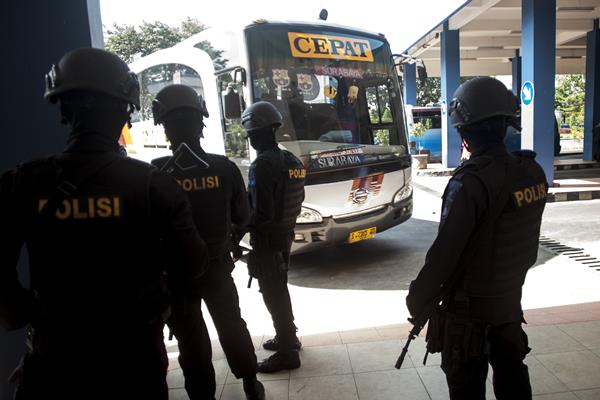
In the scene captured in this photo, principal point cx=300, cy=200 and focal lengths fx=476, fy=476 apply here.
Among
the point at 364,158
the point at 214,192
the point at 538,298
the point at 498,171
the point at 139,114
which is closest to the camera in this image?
the point at 498,171

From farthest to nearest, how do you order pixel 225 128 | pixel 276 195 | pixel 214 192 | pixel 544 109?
Answer: pixel 544 109, pixel 225 128, pixel 276 195, pixel 214 192

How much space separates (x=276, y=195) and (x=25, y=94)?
62.2 inches

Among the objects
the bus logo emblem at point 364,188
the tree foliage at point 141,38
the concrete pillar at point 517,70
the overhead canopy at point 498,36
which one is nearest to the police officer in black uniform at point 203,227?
the bus logo emblem at point 364,188

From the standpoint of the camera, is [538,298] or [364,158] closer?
[538,298]

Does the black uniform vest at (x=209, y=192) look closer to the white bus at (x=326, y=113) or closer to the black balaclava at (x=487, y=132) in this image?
the black balaclava at (x=487, y=132)

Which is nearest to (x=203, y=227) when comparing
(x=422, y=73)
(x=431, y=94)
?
(x=422, y=73)

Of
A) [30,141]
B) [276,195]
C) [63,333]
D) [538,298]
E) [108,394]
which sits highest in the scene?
[30,141]

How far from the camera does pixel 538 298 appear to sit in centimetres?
462

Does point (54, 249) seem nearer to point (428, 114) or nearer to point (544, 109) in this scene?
point (544, 109)

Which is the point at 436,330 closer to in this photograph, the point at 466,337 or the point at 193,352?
the point at 466,337

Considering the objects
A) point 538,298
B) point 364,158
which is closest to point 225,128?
point 364,158

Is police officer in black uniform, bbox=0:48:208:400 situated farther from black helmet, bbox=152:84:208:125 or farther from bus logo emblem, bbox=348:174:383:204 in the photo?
bus logo emblem, bbox=348:174:383:204

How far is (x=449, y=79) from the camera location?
599 inches

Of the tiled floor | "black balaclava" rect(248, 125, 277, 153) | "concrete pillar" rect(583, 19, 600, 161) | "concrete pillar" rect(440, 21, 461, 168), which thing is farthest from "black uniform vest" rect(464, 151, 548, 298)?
"concrete pillar" rect(583, 19, 600, 161)
